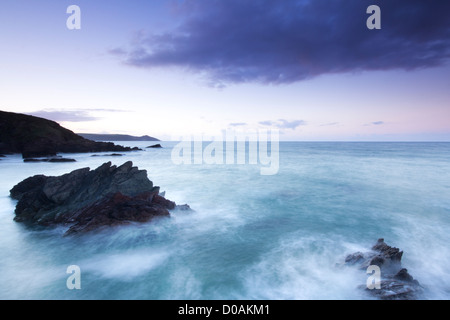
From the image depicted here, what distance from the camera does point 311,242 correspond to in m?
9.81

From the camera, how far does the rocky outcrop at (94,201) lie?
35.9ft

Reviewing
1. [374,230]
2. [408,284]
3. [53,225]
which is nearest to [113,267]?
[53,225]

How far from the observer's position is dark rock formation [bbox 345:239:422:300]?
5.98 meters

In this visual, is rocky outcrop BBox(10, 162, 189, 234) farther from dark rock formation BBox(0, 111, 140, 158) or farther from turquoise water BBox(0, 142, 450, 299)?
dark rock formation BBox(0, 111, 140, 158)

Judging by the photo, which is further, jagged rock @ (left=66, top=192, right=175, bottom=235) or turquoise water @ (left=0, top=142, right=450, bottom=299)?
jagged rock @ (left=66, top=192, right=175, bottom=235)

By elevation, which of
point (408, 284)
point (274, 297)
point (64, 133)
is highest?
point (64, 133)

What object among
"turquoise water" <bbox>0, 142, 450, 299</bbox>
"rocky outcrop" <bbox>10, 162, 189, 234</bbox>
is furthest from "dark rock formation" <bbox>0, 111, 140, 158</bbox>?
"rocky outcrop" <bbox>10, 162, 189, 234</bbox>

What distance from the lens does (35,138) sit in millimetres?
53688

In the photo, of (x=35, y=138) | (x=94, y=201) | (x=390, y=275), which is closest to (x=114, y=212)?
(x=94, y=201)

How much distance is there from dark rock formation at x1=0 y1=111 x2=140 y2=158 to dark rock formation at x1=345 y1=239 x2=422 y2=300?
56.7 meters

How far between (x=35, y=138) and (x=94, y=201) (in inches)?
2301

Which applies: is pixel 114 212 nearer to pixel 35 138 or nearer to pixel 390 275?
pixel 390 275
